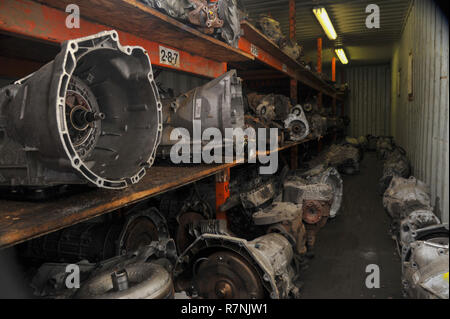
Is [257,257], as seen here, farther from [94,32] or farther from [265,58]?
[265,58]

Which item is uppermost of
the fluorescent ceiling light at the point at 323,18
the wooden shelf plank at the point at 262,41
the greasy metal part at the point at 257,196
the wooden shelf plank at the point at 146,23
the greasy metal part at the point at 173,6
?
the fluorescent ceiling light at the point at 323,18

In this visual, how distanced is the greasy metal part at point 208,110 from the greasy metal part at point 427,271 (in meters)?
1.42

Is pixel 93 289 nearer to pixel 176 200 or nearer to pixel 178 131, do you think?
pixel 178 131

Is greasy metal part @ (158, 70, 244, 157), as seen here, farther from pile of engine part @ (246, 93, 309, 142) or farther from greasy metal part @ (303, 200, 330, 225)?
greasy metal part @ (303, 200, 330, 225)

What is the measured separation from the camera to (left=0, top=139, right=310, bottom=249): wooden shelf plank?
1008 millimetres

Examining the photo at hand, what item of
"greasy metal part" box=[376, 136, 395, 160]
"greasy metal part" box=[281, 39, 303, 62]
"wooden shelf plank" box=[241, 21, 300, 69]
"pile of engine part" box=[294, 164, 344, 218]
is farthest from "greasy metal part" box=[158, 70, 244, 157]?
"greasy metal part" box=[376, 136, 395, 160]

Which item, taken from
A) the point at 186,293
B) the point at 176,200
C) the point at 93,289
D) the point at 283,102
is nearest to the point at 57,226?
the point at 93,289

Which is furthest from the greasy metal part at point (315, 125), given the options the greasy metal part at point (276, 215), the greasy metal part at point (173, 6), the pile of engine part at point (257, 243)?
the greasy metal part at point (173, 6)

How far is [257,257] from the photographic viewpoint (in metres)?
1.97

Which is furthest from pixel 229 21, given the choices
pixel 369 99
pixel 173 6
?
pixel 369 99

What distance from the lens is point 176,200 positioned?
3.26 meters

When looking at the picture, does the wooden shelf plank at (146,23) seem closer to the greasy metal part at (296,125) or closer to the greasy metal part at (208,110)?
the greasy metal part at (208,110)

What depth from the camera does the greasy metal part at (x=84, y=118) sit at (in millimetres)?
1110

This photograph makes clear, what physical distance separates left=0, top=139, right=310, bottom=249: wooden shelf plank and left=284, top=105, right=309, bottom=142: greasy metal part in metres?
3.04
